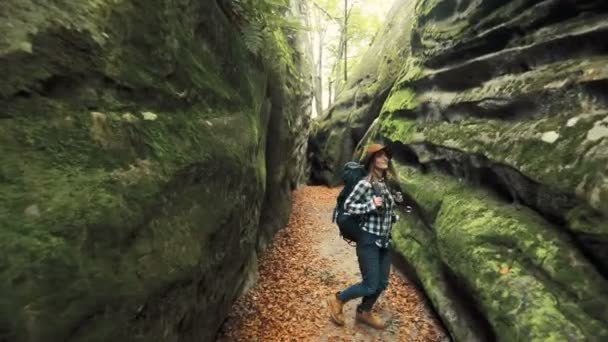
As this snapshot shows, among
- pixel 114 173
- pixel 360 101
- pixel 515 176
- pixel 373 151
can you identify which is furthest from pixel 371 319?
pixel 360 101

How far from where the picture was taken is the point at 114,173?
10.8 feet

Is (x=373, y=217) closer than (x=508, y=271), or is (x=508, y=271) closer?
(x=508, y=271)

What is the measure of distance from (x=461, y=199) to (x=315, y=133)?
640 inches

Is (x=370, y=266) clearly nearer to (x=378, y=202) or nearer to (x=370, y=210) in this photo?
(x=370, y=210)

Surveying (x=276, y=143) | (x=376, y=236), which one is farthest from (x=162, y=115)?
(x=276, y=143)

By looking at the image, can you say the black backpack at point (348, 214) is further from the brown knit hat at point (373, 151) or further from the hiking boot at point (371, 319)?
the hiking boot at point (371, 319)

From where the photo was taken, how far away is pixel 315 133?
22.5 m

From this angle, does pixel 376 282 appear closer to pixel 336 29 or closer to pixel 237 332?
pixel 237 332

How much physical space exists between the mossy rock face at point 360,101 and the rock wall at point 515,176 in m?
7.21

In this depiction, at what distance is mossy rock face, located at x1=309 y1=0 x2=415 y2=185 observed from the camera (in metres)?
16.3

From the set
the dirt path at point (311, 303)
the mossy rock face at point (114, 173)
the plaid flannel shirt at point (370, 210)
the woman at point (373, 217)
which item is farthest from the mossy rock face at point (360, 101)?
the mossy rock face at point (114, 173)

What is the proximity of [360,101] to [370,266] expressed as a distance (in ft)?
46.6

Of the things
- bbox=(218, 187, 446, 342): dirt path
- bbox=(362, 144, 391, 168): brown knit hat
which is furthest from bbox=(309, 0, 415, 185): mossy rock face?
bbox=(362, 144, 391, 168): brown knit hat

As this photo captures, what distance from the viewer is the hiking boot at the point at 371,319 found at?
5.93 metres
